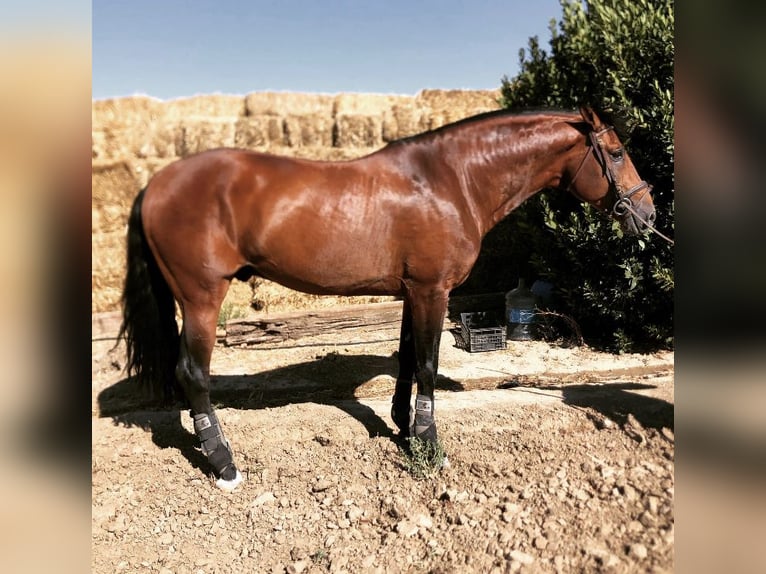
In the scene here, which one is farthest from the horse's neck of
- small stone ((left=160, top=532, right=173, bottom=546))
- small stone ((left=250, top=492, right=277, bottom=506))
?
small stone ((left=160, top=532, right=173, bottom=546))

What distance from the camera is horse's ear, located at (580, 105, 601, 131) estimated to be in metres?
3.10

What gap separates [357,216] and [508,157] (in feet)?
3.39

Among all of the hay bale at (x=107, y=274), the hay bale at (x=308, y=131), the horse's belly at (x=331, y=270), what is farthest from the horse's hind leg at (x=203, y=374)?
the hay bale at (x=308, y=131)

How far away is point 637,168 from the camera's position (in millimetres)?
5016

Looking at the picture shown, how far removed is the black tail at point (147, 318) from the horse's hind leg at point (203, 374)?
19 cm

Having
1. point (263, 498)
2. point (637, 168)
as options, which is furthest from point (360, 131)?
point (263, 498)

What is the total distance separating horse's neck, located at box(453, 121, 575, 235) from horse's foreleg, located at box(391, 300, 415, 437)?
1.01 metres

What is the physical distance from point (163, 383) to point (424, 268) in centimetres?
198

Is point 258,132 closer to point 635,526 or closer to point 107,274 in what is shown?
point 107,274

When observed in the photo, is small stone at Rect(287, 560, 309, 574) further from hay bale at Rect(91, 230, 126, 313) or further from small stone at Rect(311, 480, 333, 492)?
hay bale at Rect(91, 230, 126, 313)

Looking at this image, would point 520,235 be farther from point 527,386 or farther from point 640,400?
point 640,400

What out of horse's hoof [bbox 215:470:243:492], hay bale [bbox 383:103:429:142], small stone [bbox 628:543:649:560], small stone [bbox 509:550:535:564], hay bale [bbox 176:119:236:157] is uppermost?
hay bale [bbox 383:103:429:142]

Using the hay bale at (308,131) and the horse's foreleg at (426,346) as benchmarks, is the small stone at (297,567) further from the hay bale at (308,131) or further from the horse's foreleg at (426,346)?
the hay bale at (308,131)
